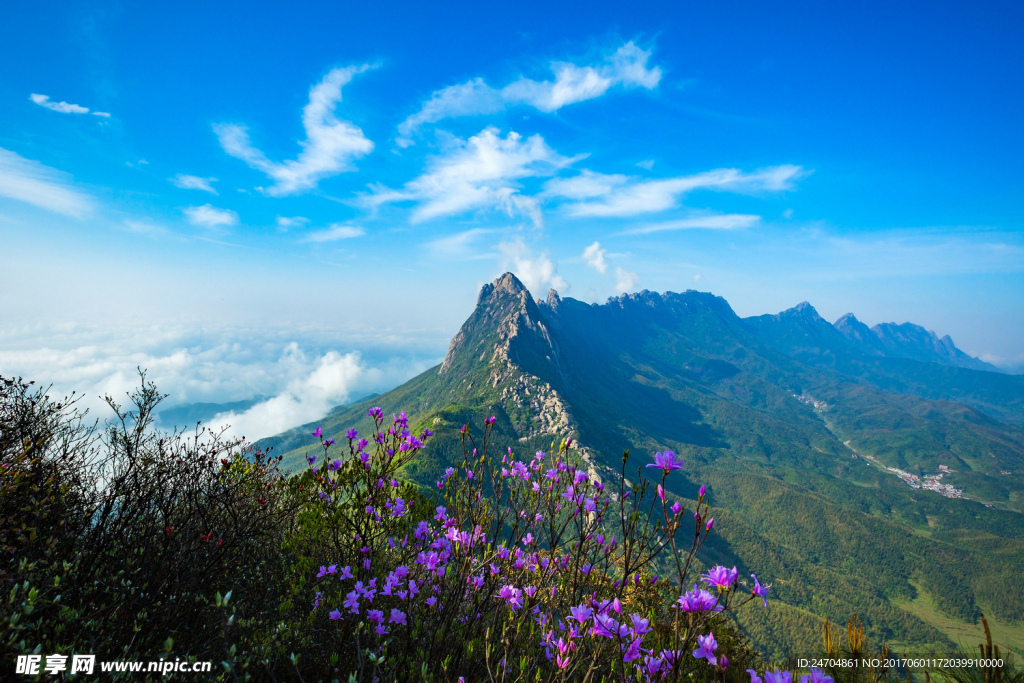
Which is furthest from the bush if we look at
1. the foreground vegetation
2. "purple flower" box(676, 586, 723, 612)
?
"purple flower" box(676, 586, 723, 612)

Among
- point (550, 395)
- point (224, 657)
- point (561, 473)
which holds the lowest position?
point (550, 395)

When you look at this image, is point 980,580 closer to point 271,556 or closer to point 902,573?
point 902,573

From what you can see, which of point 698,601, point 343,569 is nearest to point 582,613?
point 698,601

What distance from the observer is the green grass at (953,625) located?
5305 inches

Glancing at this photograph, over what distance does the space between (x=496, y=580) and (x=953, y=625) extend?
754 ft

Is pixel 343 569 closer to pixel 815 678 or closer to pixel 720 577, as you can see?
pixel 720 577

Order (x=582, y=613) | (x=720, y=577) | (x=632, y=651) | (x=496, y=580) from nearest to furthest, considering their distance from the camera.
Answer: (x=720, y=577) → (x=632, y=651) → (x=582, y=613) → (x=496, y=580)

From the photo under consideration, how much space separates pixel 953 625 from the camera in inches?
5640

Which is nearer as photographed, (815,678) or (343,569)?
(815,678)

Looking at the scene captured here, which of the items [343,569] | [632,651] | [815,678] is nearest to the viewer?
[815,678]

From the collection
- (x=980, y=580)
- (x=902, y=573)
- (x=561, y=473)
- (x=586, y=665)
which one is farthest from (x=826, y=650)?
(x=980, y=580)

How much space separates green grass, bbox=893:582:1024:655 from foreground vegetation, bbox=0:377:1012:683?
20749cm

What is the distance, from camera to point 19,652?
11.8ft

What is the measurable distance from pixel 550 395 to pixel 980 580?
184852 mm
